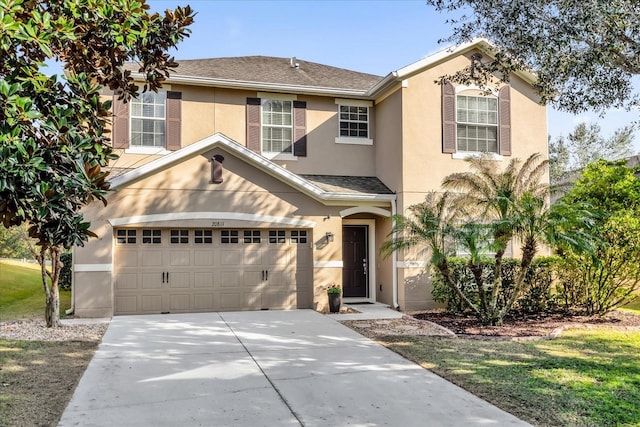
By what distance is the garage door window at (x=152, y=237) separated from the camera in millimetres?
Answer: 13211

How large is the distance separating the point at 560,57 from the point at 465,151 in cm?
602

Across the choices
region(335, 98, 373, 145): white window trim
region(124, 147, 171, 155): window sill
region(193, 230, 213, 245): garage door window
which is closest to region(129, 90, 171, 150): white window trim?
region(124, 147, 171, 155): window sill

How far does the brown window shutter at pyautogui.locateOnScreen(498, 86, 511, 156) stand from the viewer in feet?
50.7

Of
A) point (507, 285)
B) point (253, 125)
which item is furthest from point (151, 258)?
point (507, 285)

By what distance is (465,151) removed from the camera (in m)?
15.3

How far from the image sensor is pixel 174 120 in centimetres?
1472

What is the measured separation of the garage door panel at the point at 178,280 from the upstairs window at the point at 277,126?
4579 mm

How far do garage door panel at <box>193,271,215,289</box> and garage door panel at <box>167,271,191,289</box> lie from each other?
19 cm

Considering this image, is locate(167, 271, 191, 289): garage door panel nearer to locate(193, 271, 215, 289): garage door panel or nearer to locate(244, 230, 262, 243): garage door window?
locate(193, 271, 215, 289): garage door panel

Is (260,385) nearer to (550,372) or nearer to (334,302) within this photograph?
(550,372)

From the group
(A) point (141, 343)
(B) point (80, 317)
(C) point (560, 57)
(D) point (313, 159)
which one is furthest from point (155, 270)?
(C) point (560, 57)

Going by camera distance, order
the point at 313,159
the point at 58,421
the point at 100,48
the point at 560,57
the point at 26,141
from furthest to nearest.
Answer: the point at 313,159 < the point at 560,57 < the point at 100,48 < the point at 58,421 < the point at 26,141

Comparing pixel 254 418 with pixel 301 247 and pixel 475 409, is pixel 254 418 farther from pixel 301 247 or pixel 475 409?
pixel 301 247

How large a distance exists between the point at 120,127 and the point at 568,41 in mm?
11401
